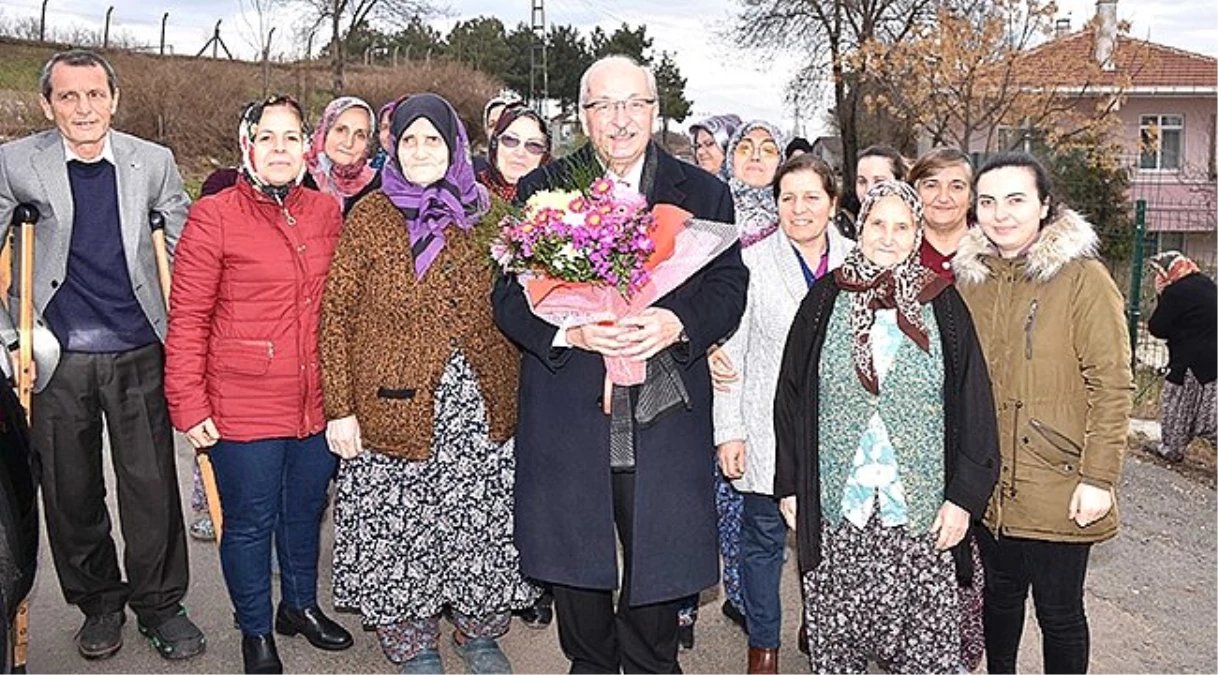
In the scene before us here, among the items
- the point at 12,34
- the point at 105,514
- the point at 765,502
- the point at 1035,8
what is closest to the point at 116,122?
the point at 12,34

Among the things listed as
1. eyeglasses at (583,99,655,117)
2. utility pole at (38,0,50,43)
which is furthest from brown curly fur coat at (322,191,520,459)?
utility pole at (38,0,50,43)

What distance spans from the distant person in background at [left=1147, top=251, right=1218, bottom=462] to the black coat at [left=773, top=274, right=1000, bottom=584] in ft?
18.8

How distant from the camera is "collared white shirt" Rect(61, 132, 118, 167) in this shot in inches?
176

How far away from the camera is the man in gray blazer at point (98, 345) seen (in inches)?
173

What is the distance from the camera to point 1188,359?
27.8ft

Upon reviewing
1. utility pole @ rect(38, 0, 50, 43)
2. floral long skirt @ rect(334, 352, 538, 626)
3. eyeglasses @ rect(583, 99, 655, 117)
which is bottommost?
floral long skirt @ rect(334, 352, 538, 626)

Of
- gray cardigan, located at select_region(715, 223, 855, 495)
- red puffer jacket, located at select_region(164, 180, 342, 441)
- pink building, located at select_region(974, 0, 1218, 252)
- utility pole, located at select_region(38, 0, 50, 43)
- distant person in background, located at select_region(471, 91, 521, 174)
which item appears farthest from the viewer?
utility pole, located at select_region(38, 0, 50, 43)

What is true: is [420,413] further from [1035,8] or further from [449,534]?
[1035,8]

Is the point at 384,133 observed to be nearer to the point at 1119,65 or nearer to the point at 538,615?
the point at 538,615

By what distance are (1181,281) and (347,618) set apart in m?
6.84

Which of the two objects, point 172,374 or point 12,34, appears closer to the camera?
point 172,374

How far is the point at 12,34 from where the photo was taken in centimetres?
3325

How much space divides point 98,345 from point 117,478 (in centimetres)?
60

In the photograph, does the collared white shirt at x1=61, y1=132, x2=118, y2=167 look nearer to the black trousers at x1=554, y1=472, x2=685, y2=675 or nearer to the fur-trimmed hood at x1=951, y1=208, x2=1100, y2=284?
the black trousers at x1=554, y1=472, x2=685, y2=675
